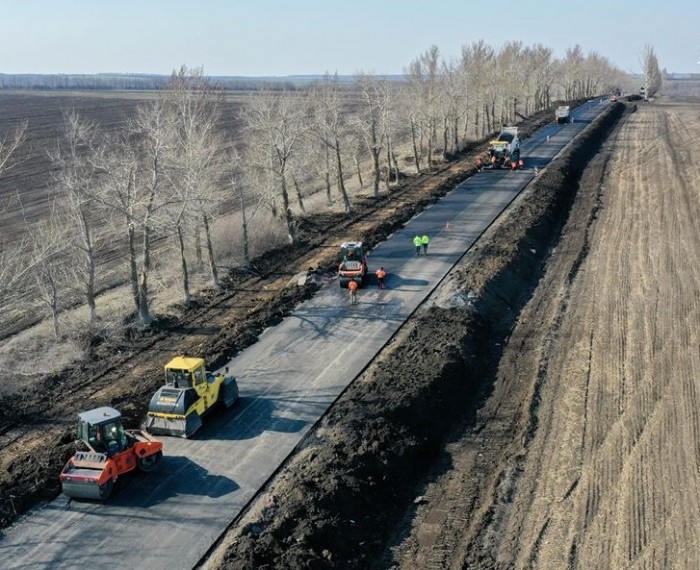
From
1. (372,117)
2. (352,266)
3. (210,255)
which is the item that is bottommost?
(352,266)

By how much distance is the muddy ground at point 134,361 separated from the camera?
18078 millimetres

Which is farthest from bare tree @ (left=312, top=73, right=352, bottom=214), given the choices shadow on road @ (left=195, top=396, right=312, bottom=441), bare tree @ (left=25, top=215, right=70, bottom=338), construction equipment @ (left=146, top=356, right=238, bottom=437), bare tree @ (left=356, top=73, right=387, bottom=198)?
construction equipment @ (left=146, top=356, right=238, bottom=437)

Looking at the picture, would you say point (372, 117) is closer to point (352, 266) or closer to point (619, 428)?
point (352, 266)

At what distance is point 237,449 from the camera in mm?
18953

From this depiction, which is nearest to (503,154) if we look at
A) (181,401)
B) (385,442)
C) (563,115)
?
(563,115)

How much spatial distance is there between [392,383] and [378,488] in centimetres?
526

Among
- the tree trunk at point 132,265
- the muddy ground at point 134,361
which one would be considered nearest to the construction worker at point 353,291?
the muddy ground at point 134,361

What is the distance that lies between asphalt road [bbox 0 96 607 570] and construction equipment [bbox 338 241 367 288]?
61 centimetres

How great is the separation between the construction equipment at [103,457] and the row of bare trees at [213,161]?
787 cm

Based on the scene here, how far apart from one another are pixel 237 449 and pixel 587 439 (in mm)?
9729

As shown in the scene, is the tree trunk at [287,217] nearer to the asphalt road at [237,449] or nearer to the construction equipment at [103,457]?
the asphalt road at [237,449]

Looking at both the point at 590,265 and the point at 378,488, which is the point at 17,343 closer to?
the point at 378,488

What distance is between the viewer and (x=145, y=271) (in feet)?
91.4

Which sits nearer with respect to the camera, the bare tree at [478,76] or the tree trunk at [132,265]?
the tree trunk at [132,265]
